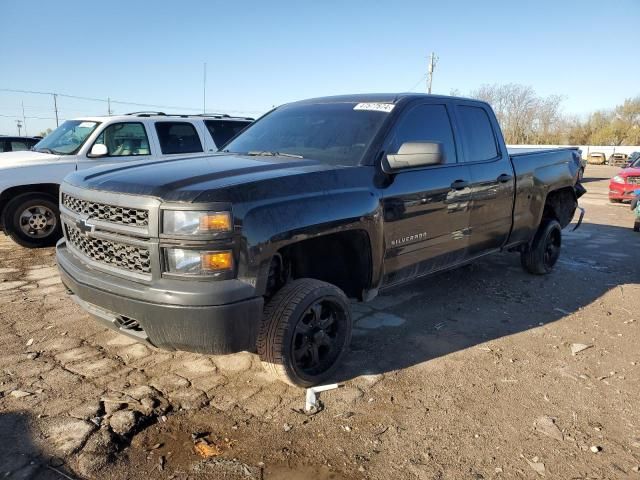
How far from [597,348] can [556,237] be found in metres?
2.49

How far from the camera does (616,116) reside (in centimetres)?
6181

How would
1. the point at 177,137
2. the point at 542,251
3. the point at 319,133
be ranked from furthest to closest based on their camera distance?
the point at 177,137
the point at 542,251
the point at 319,133

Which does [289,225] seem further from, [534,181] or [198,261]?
[534,181]

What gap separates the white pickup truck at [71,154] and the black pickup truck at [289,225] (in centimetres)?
333

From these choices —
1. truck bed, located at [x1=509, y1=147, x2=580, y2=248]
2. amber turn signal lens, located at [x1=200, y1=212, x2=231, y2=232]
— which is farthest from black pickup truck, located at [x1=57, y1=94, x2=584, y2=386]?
truck bed, located at [x1=509, y1=147, x2=580, y2=248]

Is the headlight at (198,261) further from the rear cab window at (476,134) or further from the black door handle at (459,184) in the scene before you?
the rear cab window at (476,134)

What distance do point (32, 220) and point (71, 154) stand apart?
1069 mm

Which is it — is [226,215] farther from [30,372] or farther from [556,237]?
[556,237]

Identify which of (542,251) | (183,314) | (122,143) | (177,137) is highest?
(177,137)

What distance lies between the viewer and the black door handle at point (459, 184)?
4.14 meters

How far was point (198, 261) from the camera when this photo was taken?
8.51 feet

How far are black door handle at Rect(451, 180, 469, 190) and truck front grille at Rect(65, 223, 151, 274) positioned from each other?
8.44 ft

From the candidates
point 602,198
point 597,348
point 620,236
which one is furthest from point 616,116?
point 597,348

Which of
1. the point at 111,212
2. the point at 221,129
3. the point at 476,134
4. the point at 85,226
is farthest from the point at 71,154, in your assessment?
the point at 476,134
